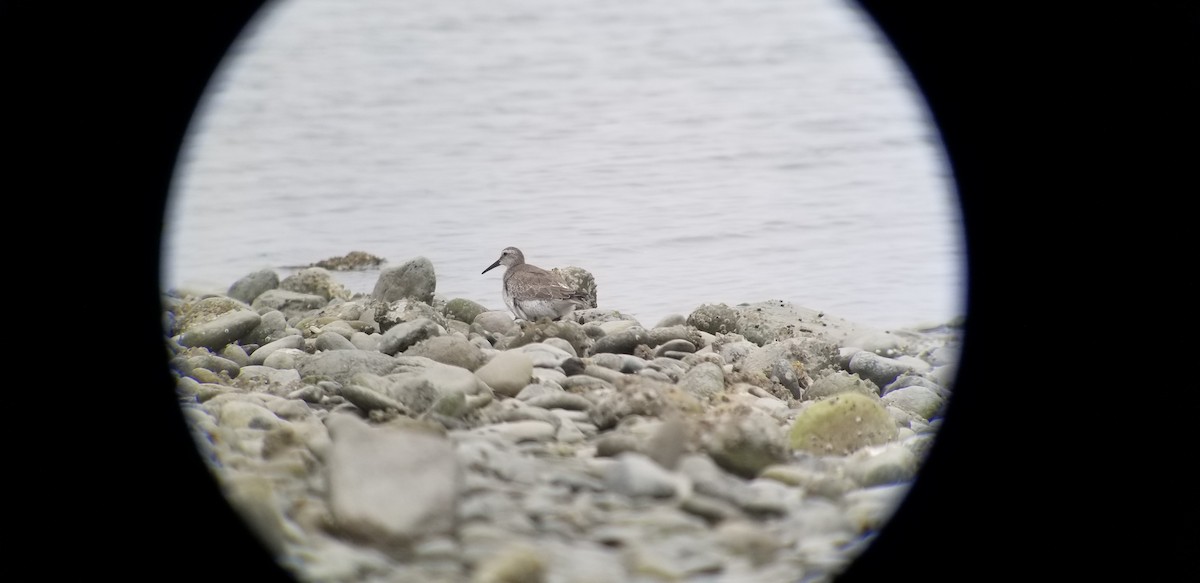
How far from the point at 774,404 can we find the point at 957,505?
1.61 metres

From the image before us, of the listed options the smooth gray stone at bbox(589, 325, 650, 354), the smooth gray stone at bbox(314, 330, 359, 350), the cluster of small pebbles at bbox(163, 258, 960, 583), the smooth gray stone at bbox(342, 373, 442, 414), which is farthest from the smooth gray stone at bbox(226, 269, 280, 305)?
the smooth gray stone at bbox(342, 373, 442, 414)

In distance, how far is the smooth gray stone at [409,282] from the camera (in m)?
6.97

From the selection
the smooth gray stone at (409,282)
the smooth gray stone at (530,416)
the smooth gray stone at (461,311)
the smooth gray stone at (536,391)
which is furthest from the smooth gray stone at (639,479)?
the smooth gray stone at (409,282)

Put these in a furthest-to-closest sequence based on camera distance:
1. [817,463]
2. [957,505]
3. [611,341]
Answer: [611,341], [817,463], [957,505]

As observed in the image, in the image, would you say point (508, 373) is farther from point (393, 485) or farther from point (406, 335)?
point (393, 485)

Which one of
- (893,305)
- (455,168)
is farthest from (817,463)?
(455,168)

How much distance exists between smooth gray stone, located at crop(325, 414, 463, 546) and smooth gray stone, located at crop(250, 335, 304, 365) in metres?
2.30

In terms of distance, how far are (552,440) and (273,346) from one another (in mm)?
2276

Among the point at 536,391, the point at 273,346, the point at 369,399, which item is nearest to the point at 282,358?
the point at 273,346

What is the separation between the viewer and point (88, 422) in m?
3.38

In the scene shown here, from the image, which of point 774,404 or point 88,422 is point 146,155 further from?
point 774,404

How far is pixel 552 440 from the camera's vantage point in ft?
13.7

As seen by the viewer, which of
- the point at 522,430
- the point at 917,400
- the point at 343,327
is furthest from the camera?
the point at 343,327

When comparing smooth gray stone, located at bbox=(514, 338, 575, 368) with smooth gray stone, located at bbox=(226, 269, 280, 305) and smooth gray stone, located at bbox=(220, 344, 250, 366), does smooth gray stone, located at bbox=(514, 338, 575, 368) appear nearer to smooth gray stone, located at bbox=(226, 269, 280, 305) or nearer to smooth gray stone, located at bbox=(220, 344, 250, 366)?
smooth gray stone, located at bbox=(220, 344, 250, 366)
